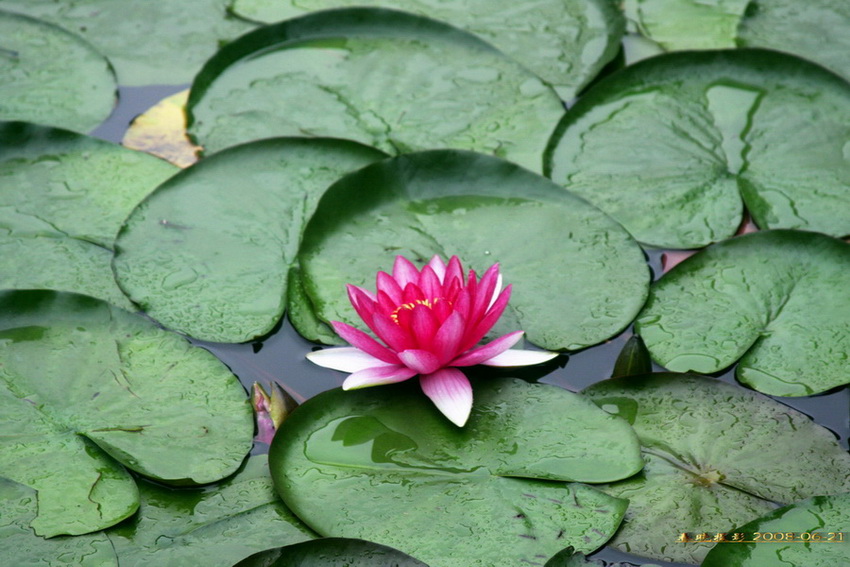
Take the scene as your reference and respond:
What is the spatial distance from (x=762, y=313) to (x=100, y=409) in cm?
194

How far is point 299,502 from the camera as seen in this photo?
2021 mm

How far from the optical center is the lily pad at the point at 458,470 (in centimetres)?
194

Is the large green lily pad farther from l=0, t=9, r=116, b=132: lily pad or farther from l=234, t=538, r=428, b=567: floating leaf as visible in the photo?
l=234, t=538, r=428, b=567: floating leaf

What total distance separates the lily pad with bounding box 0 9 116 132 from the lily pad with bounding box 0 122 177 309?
11.2 inches

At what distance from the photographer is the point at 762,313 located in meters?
2.45

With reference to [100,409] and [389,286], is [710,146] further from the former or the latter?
[100,409]

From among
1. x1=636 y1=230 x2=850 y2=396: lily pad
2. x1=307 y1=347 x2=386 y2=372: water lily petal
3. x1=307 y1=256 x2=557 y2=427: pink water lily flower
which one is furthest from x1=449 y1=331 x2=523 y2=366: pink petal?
x1=636 y1=230 x2=850 y2=396: lily pad

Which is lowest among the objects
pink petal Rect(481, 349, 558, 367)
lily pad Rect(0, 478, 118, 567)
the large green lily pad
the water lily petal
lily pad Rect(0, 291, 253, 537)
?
lily pad Rect(0, 478, 118, 567)

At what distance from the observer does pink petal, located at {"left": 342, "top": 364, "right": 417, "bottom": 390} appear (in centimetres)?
218

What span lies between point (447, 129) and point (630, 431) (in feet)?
4.70

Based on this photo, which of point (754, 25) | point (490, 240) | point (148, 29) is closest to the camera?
point (490, 240)

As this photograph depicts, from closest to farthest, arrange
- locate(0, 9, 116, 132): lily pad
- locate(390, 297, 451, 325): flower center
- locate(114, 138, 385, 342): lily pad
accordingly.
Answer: locate(390, 297, 451, 325): flower center → locate(114, 138, 385, 342): lily pad → locate(0, 9, 116, 132): lily pad

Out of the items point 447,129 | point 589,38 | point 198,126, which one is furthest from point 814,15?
point 198,126

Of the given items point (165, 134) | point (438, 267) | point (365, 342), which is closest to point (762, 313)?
point (438, 267)
